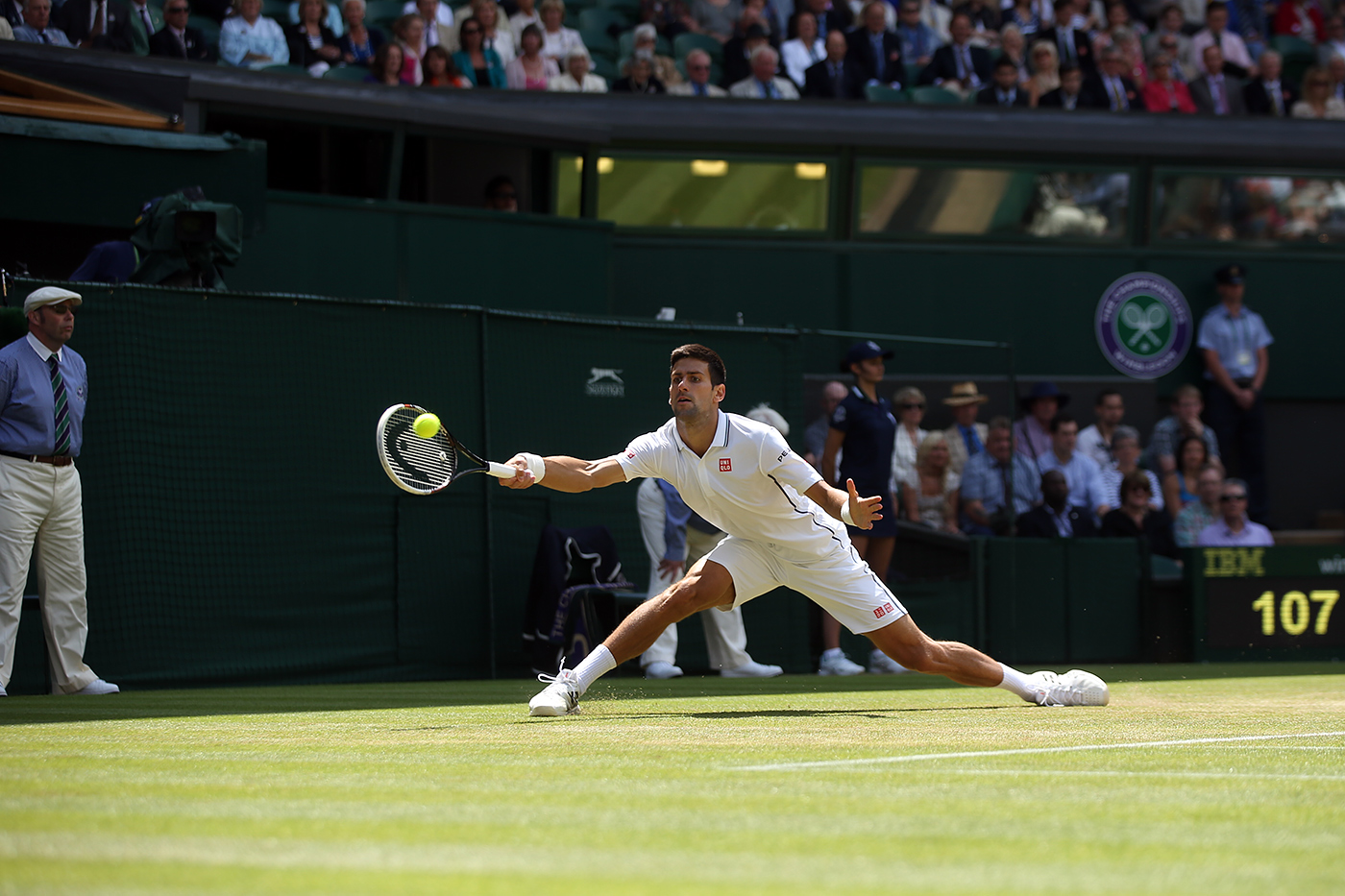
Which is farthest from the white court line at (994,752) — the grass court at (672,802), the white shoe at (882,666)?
the white shoe at (882,666)

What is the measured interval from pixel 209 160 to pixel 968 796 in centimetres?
927

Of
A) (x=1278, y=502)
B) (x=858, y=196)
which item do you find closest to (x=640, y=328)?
(x=858, y=196)

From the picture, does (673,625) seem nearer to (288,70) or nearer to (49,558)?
(49,558)

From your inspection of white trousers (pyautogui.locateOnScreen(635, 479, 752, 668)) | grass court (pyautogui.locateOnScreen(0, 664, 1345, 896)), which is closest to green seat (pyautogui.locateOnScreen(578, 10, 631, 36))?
white trousers (pyautogui.locateOnScreen(635, 479, 752, 668))

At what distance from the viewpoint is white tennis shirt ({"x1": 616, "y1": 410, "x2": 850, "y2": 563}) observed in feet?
24.6

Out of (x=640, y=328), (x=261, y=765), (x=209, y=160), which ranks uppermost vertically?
(x=209, y=160)

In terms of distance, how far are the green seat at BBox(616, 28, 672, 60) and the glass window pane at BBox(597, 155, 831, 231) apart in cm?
139

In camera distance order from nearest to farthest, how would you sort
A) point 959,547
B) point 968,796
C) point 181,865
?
point 181,865, point 968,796, point 959,547

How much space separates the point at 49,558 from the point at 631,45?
9.58 m

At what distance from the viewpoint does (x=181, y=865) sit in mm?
3191

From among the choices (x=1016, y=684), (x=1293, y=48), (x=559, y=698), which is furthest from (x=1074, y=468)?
(x=559, y=698)

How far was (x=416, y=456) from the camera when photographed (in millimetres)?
7250

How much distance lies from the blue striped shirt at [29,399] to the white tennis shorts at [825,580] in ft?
13.4

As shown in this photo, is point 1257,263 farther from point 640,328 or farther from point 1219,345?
point 640,328
